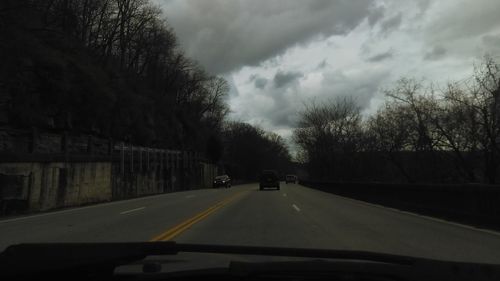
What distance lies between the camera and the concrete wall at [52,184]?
25.0 meters

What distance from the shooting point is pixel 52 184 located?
2880 cm

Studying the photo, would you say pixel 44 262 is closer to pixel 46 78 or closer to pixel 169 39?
pixel 46 78

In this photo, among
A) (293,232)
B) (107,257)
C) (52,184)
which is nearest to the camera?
(107,257)

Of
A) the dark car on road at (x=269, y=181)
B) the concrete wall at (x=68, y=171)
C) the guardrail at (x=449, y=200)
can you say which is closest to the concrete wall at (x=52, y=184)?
the concrete wall at (x=68, y=171)

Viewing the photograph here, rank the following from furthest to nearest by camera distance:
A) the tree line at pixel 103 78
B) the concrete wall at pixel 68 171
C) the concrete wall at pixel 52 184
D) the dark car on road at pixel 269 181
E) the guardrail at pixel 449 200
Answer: the dark car on road at pixel 269 181, the tree line at pixel 103 78, the concrete wall at pixel 68 171, the concrete wall at pixel 52 184, the guardrail at pixel 449 200

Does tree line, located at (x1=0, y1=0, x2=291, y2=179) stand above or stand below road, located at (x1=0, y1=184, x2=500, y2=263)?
above

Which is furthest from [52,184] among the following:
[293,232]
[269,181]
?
[269,181]

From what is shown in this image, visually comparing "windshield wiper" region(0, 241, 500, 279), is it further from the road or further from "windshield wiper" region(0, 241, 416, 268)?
the road

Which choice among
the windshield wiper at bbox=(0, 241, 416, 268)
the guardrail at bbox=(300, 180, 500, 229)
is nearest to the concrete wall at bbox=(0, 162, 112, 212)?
the guardrail at bbox=(300, 180, 500, 229)

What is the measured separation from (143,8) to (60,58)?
31853mm

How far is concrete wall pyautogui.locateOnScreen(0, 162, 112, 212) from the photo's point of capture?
25000 millimetres

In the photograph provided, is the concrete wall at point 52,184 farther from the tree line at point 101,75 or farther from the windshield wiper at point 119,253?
the windshield wiper at point 119,253

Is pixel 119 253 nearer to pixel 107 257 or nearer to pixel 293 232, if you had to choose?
pixel 107 257

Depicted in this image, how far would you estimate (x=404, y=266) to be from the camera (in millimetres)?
3943
